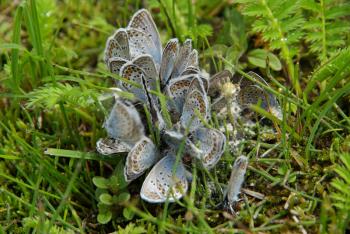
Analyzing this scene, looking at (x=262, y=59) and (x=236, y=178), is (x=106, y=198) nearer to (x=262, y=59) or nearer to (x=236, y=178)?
(x=236, y=178)

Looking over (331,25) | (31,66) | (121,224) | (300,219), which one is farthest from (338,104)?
(31,66)

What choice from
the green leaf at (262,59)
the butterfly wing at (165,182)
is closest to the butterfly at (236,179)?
the butterfly wing at (165,182)

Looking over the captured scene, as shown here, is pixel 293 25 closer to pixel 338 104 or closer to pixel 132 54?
pixel 338 104

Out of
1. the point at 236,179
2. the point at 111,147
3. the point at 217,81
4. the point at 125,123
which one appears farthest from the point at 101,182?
the point at 217,81

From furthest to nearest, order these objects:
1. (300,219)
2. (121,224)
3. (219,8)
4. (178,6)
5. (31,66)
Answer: (219,8) < (178,6) < (31,66) < (121,224) < (300,219)

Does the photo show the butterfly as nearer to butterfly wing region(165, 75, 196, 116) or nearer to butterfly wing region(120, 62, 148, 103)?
butterfly wing region(165, 75, 196, 116)

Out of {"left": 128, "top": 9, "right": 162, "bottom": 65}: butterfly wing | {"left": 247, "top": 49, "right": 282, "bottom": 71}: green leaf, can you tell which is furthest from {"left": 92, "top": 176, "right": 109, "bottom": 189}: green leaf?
{"left": 247, "top": 49, "right": 282, "bottom": 71}: green leaf
